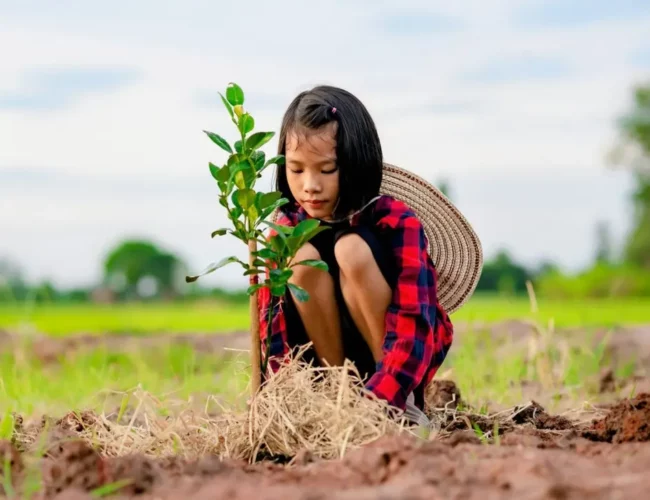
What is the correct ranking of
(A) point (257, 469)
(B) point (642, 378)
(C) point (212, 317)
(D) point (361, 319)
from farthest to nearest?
(C) point (212, 317), (B) point (642, 378), (D) point (361, 319), (A) point (257, 469)

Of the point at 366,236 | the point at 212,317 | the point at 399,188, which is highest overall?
the point at 399,188

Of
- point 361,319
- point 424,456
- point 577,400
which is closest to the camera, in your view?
point 424,456

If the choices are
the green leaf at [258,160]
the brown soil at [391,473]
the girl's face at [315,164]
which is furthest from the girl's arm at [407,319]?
the green leaf at [258,160]

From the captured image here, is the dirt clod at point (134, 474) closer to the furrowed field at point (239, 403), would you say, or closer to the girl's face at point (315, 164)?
the furrowed field at point (239, 403)

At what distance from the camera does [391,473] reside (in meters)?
1.72

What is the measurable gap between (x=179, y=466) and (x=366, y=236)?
0.97 metres

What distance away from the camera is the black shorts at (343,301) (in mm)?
2641

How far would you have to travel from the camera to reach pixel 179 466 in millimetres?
2021

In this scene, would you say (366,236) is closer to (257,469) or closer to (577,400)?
(257,469)

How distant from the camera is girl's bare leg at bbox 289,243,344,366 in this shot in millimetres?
2652

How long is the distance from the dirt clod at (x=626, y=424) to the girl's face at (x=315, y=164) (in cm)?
109

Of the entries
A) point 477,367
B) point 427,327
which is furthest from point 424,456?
point 477,367

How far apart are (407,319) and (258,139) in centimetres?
76

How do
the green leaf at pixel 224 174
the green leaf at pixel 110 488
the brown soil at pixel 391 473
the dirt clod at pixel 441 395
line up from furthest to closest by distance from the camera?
the dirt clod at pixel 441 395, the green leaf at pixel 224 174, the green leaf at pixel 110 488, the brown soil at pixel 391 473
